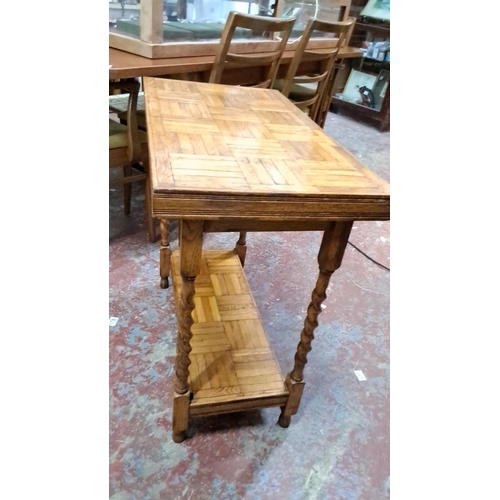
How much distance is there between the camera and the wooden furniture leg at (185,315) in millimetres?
743

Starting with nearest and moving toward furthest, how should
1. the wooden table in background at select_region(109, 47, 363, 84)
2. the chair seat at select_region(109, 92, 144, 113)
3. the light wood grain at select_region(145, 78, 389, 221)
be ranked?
the light wood grain at select_region(145, 78, 389, 221) < the wooden table in background at select_region(109, 47, 363, 84) < the chair seat at select_region(109, 92, 144, 113)

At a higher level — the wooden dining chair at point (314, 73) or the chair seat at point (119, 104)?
the wooden dining chair at point (314, 73)

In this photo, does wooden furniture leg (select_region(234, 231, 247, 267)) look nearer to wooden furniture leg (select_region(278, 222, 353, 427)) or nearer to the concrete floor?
the concrete floor

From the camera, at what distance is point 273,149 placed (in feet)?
2.91

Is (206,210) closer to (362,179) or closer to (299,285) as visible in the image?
(362,179)

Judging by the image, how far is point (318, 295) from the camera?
94 centimetres

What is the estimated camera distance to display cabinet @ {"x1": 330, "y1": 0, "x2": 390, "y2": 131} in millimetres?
3641

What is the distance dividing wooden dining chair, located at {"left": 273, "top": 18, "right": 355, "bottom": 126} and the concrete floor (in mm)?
951

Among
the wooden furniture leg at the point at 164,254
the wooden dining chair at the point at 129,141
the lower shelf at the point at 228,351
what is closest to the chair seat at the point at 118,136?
the wooden dining chair at the point at 129,141

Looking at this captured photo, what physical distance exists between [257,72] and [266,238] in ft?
2.78

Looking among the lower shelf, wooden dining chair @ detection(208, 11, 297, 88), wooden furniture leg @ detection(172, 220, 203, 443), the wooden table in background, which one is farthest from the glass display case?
wooden furniture leg @ detection(172, 220, 203, 443)

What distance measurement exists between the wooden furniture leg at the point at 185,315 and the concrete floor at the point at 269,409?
11 cm

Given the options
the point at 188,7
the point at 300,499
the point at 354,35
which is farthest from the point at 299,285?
the point at 354,35

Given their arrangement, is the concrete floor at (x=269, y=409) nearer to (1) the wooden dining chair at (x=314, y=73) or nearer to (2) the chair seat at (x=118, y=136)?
(2) the chair seat at (x=118, y=136)
